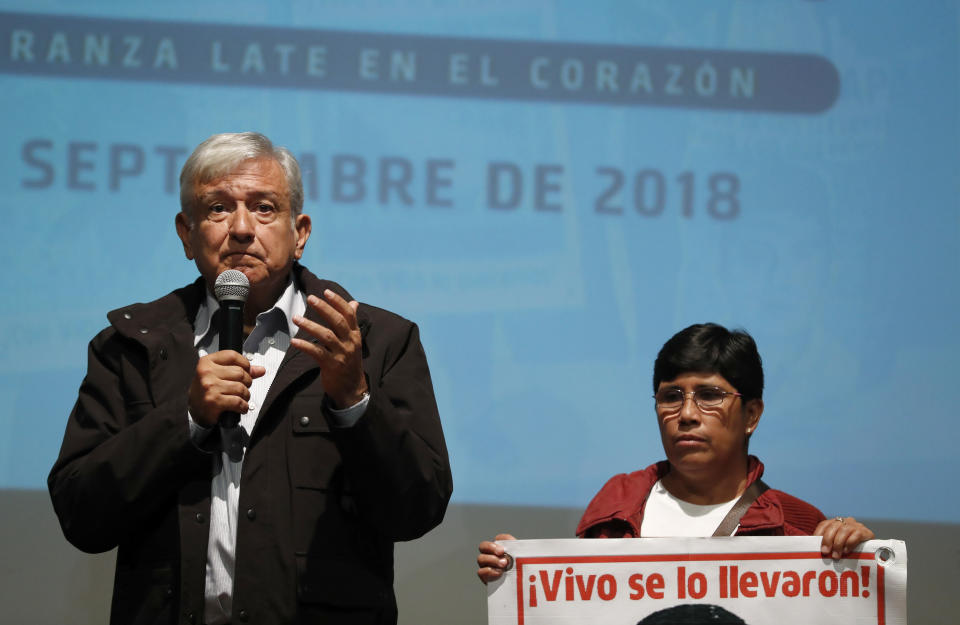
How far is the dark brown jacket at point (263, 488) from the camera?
1720mm

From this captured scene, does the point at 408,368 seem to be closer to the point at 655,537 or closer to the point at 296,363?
the point at 296,363

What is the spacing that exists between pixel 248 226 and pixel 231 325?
282mm

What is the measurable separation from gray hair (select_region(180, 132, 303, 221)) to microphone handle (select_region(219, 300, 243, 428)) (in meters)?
0.34

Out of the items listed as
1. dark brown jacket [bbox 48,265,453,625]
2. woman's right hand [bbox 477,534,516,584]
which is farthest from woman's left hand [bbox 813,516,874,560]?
dark brown jacket [bbox 48,265,453,625]

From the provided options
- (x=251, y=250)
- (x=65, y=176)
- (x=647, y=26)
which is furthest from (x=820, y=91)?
(x=65, y=176)

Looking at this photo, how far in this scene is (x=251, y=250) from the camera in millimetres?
1944

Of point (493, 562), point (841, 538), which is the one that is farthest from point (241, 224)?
point (841, 538)

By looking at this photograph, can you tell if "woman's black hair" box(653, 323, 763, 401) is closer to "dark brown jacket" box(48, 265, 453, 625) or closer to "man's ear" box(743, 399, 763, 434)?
"man's ear" box(743, 399, 763, 434)

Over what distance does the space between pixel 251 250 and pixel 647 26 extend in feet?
6.47

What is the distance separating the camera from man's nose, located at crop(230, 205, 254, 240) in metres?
1.94

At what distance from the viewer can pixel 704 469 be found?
2227mm

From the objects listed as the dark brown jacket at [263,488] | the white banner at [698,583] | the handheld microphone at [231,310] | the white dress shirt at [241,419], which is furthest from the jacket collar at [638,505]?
the handheld microphone at [231,310]

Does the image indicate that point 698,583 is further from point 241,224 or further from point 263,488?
point 241,224

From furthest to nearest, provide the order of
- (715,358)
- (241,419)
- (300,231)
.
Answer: (715,358) → (300,231) → (241,419)
